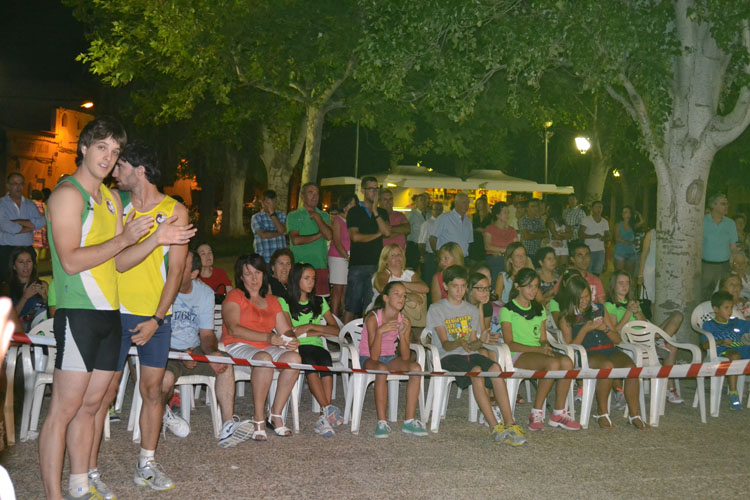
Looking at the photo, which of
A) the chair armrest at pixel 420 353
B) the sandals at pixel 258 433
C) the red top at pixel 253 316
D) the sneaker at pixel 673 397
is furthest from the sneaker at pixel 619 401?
the sandals at pixel 258 433

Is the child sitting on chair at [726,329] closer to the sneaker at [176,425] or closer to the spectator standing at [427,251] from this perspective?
the spectator standing at [427,251]

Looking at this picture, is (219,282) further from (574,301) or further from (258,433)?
(574,301)

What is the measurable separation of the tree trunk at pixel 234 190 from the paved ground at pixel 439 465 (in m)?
30.6

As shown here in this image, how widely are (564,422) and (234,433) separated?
276 cm

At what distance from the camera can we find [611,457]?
21.6ft

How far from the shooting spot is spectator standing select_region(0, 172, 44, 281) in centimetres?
1086

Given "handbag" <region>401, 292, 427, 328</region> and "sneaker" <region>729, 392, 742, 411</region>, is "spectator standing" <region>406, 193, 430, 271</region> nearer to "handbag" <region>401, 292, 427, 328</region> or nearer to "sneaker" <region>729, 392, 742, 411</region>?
"handbag" <region>401, 292, 427, 328</region>

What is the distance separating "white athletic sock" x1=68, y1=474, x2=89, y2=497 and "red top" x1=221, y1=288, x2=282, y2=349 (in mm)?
2676

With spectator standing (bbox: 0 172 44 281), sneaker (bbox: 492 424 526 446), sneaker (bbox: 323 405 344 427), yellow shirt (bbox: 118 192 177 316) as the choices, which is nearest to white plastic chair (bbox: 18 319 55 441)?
yellow shirt (bbox: 118 192 177 316)

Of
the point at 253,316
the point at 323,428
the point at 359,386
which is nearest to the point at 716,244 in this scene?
the point at 359,386

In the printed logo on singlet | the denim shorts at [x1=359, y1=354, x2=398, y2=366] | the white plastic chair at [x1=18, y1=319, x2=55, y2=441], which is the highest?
the printed logo on singlet

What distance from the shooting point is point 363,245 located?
34.8 ft

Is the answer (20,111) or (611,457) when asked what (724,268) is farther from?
(20,111)

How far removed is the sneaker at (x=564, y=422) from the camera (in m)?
7.43
